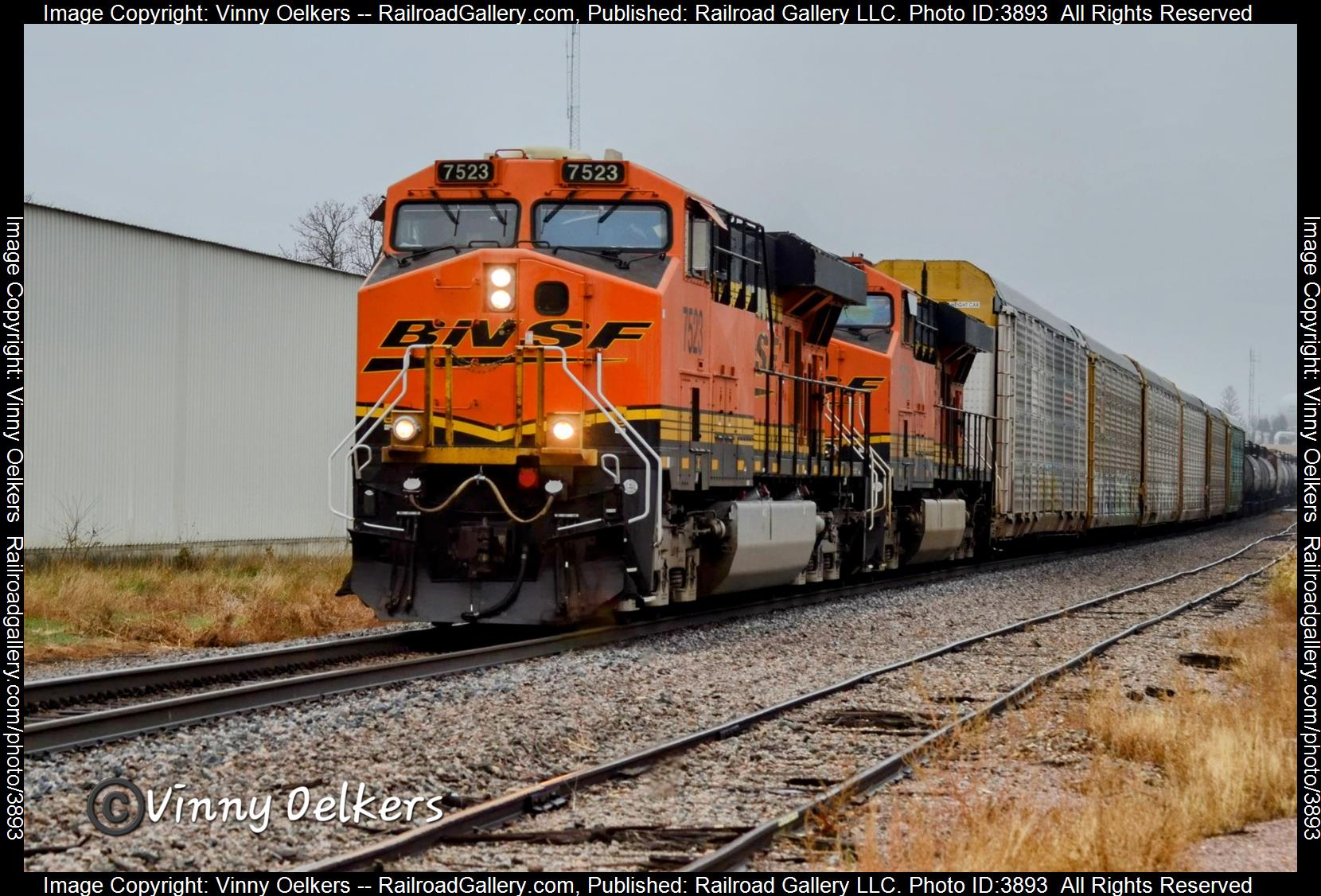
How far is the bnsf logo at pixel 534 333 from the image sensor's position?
1151 centimetres

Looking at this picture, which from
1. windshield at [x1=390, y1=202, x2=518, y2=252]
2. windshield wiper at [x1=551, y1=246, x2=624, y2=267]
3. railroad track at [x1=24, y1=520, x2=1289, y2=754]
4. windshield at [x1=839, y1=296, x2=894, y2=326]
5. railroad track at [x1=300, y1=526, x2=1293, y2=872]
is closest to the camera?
railroad track at [x1=300, y1=526, x2=1293, y2=872]

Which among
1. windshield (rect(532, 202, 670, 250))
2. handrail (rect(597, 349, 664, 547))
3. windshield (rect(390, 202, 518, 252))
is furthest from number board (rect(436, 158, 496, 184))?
handrail (rect(597, 349, 664, 547))

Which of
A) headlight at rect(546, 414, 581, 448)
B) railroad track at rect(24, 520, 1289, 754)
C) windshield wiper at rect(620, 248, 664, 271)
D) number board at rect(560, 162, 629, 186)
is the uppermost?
number board at rect(560, 162, 629, 186)

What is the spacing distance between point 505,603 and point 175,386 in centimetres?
920

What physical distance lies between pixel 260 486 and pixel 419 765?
1404 centimetres

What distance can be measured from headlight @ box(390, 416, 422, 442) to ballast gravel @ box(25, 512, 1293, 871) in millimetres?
2015

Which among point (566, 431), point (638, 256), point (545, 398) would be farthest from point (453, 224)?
point (566, 431)

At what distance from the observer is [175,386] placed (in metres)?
18.9

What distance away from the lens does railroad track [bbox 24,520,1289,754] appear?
24.7 feet

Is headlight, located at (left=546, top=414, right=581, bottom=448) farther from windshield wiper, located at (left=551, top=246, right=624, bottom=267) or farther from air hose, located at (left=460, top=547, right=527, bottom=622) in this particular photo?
windshield wiper, located at (left=551, top=246, right=624, bottom=267)

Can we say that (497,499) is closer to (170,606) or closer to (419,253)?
(419,253)

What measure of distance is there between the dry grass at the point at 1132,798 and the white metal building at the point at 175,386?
40.1 feet
